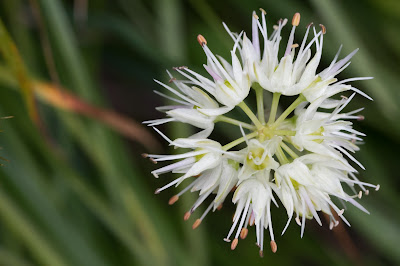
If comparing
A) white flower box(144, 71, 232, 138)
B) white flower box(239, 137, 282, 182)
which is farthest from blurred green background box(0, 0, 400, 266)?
white flower box(239, 137, 282, 182)

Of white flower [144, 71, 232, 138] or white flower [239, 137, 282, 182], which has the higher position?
white flower [144, 71, 232, 138]

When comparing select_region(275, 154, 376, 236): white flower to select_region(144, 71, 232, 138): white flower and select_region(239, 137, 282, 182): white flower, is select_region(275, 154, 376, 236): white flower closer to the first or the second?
select_region(239, 137, 282, 182): white flower

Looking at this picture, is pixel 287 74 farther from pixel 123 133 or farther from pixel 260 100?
pixel 123 133

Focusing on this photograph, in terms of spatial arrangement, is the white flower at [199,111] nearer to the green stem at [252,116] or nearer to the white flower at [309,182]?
the green stem at [252,116]

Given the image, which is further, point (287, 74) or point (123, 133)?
point (123, 133)

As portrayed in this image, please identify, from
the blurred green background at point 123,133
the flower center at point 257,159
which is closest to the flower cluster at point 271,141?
the flower center at point 257,159

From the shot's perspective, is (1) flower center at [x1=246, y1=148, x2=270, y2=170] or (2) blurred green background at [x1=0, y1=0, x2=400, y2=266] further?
(2) blurred green background at [x1=0, y1=0, x2=400, y2=266]

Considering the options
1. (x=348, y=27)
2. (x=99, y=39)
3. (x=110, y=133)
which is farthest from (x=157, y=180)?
(x=348, y=27)

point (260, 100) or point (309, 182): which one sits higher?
point (260, 100)

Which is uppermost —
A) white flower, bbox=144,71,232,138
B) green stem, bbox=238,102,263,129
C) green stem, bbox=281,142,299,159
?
white flower, bbox=144,71,232,138

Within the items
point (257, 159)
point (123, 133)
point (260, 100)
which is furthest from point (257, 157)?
point (123, 133)
